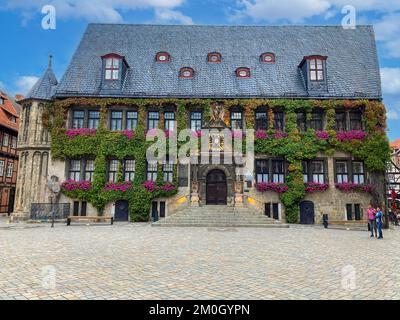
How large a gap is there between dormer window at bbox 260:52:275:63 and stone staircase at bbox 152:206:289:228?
48.2ft

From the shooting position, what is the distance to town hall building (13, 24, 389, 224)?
22.6m

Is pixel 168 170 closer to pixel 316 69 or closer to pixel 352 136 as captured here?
pixel 352 136

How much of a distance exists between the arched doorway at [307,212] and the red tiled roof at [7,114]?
31.8 meters

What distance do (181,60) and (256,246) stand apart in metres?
21.3

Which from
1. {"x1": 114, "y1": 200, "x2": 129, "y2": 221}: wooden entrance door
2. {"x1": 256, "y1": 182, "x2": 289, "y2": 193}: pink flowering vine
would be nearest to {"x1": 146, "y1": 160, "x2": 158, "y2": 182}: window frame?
{"x1": 114, "y1": 200, "x2": 129, "y2": 221}: wooden entrance door

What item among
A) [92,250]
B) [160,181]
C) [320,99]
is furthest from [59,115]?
[320,99]

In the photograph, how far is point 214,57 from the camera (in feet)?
90.6

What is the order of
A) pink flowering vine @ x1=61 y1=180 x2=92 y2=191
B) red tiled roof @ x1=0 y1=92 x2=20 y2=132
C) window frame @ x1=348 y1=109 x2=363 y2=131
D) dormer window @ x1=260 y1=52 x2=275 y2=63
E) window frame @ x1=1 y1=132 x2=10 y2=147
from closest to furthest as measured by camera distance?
pink flowering vine @ x1=61 y1=180 x2=92 y2=191 → window frame @ x1=348 y1=109 x2=363 y2=131 → dormer window @ x1=260 y1=52 x2=275 y2=63 → window frame @ x1=1 y1=132 x2=10 y2=147 → red tiled roof @ x1=0 y1=92 x2=20 y2=132

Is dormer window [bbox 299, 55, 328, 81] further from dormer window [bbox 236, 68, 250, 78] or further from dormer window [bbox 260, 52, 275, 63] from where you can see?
Answer: dormer window [bbox 236, 68, 250, 78]

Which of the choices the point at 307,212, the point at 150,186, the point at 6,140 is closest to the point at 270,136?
the point at 307,212

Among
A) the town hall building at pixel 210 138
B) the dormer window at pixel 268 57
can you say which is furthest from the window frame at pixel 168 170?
the dormer window at pixel 268 57

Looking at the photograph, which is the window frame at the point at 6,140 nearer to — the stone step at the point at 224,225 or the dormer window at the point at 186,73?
the dormer window at the point at 186,73

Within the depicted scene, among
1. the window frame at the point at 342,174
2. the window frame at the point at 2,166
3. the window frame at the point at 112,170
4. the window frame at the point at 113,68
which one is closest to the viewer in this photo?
the window frame at the point at 342,174

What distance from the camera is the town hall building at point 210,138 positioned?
74.2 ft
